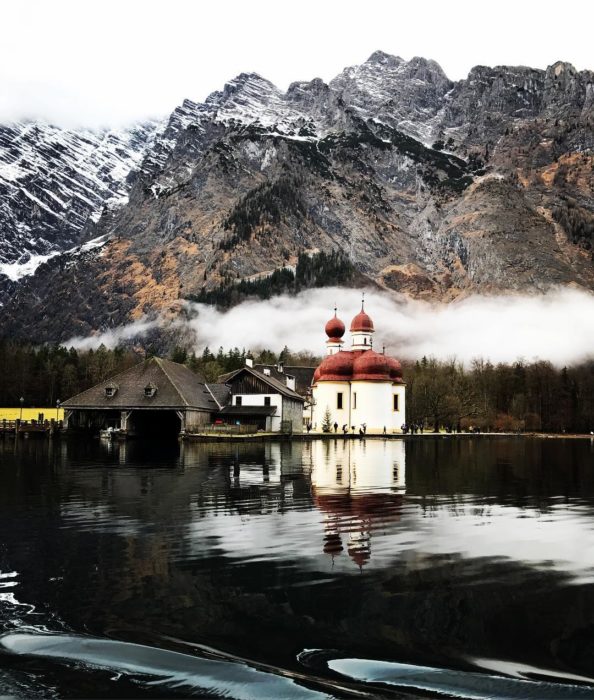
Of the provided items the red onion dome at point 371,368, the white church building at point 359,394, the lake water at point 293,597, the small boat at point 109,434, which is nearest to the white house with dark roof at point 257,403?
the small boat at point 109,434

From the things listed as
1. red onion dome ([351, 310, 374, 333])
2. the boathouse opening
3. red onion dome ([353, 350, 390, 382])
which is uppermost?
red onion dome ([351, 310, 374, 333])

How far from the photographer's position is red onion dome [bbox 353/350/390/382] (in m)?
103

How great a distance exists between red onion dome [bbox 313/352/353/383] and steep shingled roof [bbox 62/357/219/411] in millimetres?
27117

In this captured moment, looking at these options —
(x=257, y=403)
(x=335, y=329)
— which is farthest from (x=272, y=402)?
(x=335, y=329)

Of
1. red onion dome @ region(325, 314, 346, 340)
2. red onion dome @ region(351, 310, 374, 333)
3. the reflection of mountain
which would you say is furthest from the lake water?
red onion dome @ region(325, 314, 346, 340)

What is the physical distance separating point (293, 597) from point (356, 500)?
1268cm

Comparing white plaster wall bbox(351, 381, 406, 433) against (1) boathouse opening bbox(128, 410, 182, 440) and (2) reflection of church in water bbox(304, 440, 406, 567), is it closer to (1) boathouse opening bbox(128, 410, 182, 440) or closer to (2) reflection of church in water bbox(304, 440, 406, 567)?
(1) boathouse opening bbox(128, 410, 182, 440)

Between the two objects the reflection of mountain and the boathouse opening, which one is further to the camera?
the boathouse opening

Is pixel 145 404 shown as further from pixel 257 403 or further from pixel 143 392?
pixel 257 403

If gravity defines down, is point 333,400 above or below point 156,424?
above

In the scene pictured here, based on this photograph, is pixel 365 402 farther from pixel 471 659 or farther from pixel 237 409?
pixel 471 659

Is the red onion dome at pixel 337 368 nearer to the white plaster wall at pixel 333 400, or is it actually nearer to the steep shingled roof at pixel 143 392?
the white plaster wall at pixel 333 400

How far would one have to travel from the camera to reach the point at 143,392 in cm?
7606

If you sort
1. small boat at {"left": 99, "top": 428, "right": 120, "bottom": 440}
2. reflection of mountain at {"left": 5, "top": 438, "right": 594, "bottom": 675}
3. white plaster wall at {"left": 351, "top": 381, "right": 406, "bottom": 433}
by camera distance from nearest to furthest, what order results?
reflection of mountain at {"left": 5, "top": 438, "right": 594, "bottom": 675}
small boat at {"left": 99, "top": 428, "right": 120, "bottom": 440}
white plaster wall at {"left": 351, "top": 381, "right": 406, "bottom": 433}
